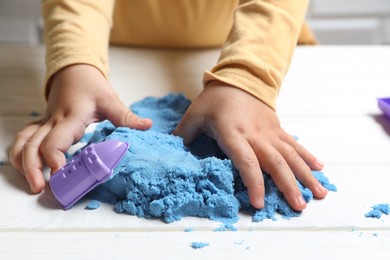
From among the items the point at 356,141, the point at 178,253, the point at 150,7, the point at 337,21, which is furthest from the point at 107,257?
the point at 337,21

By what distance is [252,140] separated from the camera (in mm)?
547

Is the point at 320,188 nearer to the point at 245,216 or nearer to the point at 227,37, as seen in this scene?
the point at 245,216

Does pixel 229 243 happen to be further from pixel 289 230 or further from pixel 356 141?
pixel 356 141

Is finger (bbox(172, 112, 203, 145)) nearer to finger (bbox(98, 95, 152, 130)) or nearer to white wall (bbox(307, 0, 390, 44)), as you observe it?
finger (bbox(98, 95, 152, 130))

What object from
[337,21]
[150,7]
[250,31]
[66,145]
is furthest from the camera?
[337,21]

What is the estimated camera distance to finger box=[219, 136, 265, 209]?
0.49 meters

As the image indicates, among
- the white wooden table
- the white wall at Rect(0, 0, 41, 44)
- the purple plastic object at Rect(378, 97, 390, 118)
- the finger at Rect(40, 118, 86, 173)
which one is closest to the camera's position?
the white wooden table

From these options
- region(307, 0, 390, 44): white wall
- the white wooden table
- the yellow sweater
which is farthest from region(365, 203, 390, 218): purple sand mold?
region(307, 0, 390, 44): white wall

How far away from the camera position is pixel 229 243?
44cm

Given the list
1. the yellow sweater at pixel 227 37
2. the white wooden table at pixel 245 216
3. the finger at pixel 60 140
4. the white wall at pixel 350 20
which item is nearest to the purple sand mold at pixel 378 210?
the white wooden table at pixel 245 216

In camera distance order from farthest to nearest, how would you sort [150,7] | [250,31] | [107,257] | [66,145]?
[150,7], [250,31], [66,145], [107,257]

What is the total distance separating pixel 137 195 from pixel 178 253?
0.25ft

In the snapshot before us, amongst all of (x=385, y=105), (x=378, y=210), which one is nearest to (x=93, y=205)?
(x=378, y=210)

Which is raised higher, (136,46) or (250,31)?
(250,31)
